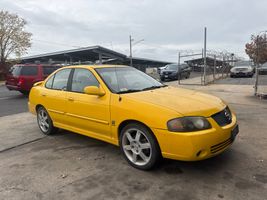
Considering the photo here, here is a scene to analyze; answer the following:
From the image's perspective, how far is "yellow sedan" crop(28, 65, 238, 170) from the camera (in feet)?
11.1

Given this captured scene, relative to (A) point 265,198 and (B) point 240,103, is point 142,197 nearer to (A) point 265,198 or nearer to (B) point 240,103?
(A) point 265,198

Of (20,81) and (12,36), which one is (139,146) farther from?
(12,36)

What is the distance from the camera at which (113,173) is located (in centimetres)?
374

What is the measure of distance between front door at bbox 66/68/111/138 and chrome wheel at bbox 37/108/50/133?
990mm

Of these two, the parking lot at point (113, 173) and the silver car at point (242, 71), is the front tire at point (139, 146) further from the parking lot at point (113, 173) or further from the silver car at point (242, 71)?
the silver car at point (242, 71)

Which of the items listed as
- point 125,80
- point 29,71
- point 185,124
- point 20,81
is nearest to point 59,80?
point 125,80

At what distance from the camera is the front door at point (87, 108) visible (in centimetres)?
418

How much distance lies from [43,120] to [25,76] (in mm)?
8048

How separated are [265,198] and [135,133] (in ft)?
5.96

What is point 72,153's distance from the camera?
459 centimetres

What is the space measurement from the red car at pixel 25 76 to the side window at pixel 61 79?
26.5 feet

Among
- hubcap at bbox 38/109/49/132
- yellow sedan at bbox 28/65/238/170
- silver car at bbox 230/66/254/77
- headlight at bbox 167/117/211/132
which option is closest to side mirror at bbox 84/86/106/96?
yellow sedan at bbox 28/65/238/170

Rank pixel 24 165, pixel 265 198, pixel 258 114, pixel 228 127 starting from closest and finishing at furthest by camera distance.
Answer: pixel 265 198 → pixel 228 127 → pixel 24 165 → pixel 258 114

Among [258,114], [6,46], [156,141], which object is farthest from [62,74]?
[6,46]
